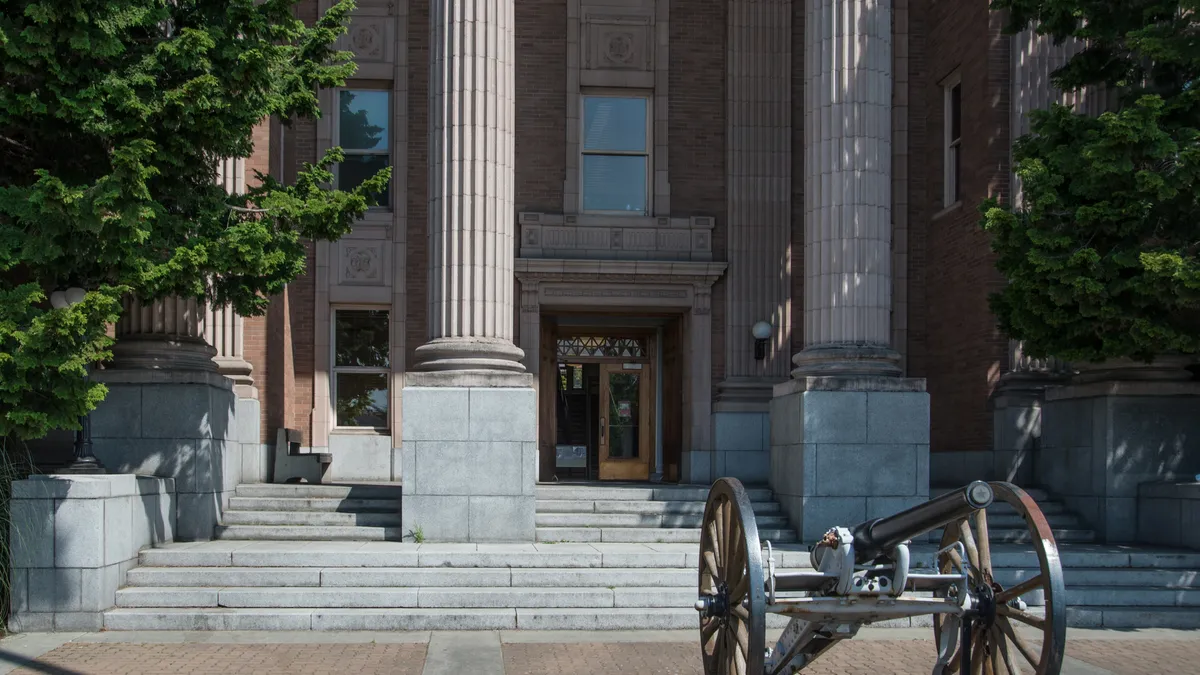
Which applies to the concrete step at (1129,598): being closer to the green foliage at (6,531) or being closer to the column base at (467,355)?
the column base at (467,355)

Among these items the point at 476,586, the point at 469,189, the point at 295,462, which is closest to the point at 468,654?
the point at 476,586

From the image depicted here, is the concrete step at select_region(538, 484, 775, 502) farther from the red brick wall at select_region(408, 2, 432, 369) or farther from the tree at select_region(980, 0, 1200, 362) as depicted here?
the red brick wall at select_region(408, 2, 432, 369)

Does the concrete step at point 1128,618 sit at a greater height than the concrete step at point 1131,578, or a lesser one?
lesser

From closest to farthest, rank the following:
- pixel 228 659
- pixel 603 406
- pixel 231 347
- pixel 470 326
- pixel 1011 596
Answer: pixel 1011 596 < pixel 228 659 < pixel 470 326 < pixel 231 347 < pixel 603 406

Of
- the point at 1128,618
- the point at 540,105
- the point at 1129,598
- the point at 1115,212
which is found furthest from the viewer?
the point at 540,105

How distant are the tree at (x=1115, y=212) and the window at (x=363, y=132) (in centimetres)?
1007

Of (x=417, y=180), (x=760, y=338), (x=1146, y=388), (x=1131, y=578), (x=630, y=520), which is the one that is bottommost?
(x=1131, y=578)

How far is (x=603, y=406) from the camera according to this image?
20.5 meters

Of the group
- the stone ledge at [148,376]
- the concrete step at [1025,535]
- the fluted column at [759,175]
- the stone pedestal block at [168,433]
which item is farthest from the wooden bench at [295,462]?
the concrete step at [1025,535]

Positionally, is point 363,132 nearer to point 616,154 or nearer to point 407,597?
point 616,154

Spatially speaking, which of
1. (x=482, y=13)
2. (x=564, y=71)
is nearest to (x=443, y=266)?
(x=482, y=13)

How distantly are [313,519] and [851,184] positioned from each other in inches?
290

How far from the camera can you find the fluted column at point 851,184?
1316cm

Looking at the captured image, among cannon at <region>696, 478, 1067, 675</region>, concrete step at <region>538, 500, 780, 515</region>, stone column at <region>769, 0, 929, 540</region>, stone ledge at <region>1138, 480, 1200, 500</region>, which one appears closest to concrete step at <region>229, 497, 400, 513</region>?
concrete step at <region>538, 500, 780, 515</region>
